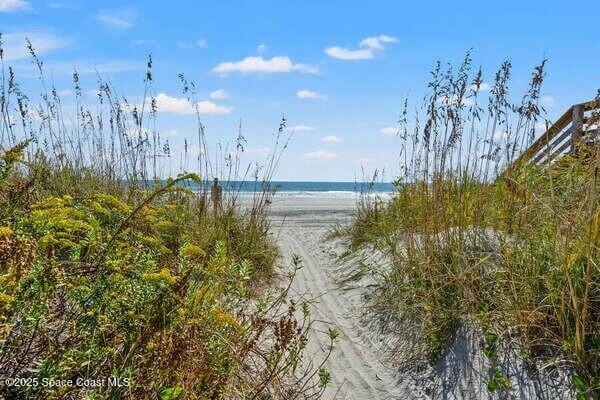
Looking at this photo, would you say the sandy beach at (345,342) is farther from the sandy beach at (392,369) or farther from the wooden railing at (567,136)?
the wooden railing at (567,136)

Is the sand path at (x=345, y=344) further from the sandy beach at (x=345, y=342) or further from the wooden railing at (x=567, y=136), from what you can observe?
the wooden railing at (x=567, y=136)

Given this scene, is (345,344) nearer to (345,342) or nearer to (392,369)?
(345,342)

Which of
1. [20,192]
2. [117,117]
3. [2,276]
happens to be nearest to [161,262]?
[20,192]

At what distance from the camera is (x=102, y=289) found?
7.03ft

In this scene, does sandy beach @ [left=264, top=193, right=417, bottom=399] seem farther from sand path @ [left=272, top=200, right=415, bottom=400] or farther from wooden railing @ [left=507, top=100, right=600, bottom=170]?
wooden railing @ [left=507, top=100, right=600, bottom=170]

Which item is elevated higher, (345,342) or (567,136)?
(567,136)

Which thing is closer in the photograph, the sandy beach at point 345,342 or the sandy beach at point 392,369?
the sandy beach at point 392,369

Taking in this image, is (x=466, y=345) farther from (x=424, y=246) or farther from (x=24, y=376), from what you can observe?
(x=24, y=376)

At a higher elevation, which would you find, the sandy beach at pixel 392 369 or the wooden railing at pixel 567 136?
the wooden railing at pixel 567 136

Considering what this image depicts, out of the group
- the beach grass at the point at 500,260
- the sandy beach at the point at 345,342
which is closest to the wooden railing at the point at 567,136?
the beach grass at the point at 500,260

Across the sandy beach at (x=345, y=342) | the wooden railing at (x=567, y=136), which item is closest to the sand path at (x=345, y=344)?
the sandy beach at (x=345, y=342)

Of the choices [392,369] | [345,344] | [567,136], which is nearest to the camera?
[392,369]

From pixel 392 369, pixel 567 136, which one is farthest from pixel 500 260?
pixel 567 136

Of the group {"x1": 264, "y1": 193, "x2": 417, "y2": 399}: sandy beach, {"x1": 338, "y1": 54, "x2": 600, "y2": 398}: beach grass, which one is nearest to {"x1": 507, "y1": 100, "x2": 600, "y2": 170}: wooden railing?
{"x1": 338, "y1": 54, "x2": 600, "y2": 398}: beach grass
